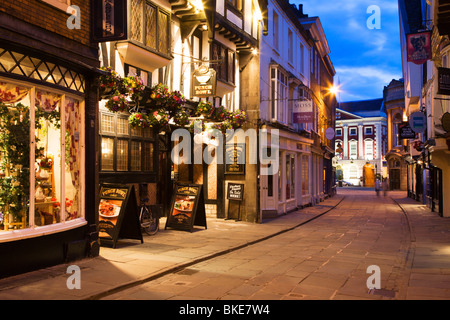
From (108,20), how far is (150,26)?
10.7ft

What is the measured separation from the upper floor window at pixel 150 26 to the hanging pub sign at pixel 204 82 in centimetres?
145

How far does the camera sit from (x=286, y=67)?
22438 millimetres

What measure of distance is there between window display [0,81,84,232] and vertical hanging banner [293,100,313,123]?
1368 cm

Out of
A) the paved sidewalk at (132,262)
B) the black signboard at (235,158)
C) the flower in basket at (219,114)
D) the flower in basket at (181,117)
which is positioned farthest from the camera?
the black signboard at (235,158)

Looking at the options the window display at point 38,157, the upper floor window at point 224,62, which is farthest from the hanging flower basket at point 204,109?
the window display at point 38,157

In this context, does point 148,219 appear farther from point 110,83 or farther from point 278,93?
point 278,93

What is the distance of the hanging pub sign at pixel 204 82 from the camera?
13.7 m

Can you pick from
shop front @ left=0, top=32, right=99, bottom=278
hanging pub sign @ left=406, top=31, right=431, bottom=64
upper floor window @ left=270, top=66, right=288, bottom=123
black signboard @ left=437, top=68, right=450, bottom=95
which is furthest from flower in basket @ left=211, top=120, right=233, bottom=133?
hanging pub sign @ left=406, top=31, right=431, bottom=64

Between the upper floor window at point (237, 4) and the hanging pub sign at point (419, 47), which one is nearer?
the upper floor window at point (237, 4)

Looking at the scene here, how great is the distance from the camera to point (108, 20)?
9102 mm

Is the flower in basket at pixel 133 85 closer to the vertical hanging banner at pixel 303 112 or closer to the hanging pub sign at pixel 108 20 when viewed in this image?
the hanging pub sign at pixel 108 20
